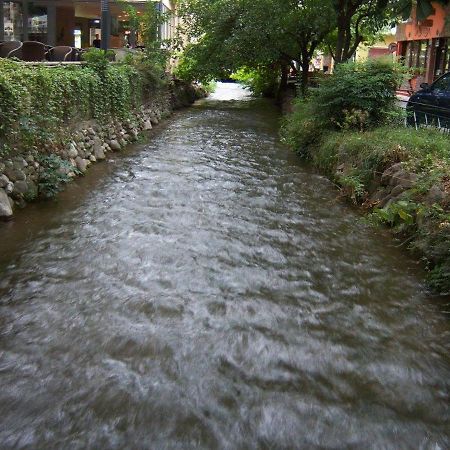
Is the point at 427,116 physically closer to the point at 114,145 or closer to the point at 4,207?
the point at 114,145

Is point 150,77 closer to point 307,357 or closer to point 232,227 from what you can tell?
point 232,227

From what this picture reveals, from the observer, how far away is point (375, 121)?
11055 millimetres

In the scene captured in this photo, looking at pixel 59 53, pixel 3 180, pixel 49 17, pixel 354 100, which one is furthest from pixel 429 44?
pixel 3 180

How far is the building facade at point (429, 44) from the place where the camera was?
834 inches

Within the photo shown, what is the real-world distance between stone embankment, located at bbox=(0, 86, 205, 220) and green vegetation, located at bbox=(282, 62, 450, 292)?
13.5ft

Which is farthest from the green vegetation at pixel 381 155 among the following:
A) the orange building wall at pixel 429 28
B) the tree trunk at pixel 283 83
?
the tree trunk at pixel 283 83

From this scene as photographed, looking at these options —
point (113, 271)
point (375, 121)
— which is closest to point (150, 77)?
point (375, 121)

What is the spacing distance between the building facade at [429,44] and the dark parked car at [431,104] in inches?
332

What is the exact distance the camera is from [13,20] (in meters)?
19.6

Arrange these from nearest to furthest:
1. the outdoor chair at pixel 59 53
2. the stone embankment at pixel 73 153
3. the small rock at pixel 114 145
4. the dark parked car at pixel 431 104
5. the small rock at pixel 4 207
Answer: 1. the small rock at pixel 4 207
2. the stone embankment at pixel 73 153
3. the dark parked car at pixel 431 104
4. the small rock at pixel 114 145
5. the outdoor chair at pixel 59 53

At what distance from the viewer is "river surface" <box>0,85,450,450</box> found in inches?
132

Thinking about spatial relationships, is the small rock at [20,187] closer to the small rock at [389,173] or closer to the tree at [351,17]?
the small rock at [389,173]

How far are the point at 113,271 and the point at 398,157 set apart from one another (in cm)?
465

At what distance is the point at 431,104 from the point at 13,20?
15288 mm
